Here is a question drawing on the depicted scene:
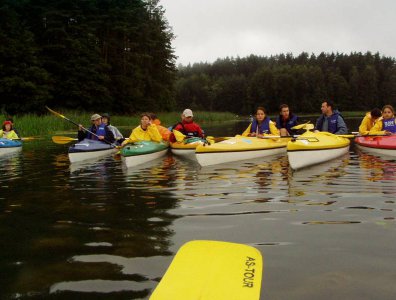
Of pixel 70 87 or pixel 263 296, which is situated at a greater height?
pixel 70 87

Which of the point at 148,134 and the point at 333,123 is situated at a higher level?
the point at 333,123

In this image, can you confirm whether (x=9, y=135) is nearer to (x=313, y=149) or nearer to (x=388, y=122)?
(x=313, y=149)

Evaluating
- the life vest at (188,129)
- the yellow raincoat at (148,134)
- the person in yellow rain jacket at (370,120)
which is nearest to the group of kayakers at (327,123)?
the person in yellow rain jacket at (370,120)

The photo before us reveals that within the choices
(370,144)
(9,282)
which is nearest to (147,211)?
(9,282)

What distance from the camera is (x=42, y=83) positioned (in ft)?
92.6

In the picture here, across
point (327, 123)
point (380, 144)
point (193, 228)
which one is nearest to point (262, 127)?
point (327, 123)

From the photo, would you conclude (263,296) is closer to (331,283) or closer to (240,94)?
(331,283)

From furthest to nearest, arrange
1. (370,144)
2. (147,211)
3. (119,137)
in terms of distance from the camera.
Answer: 1. (119,137)
2. (370,144)
3. (147,211)

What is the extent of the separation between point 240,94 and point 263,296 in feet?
313

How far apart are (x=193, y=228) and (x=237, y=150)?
501cm

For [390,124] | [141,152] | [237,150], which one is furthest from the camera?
[390,124]

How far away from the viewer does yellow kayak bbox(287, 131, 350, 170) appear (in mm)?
7629

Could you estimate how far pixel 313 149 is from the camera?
26.2 ft

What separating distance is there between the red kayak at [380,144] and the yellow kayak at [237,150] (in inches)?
83.8
